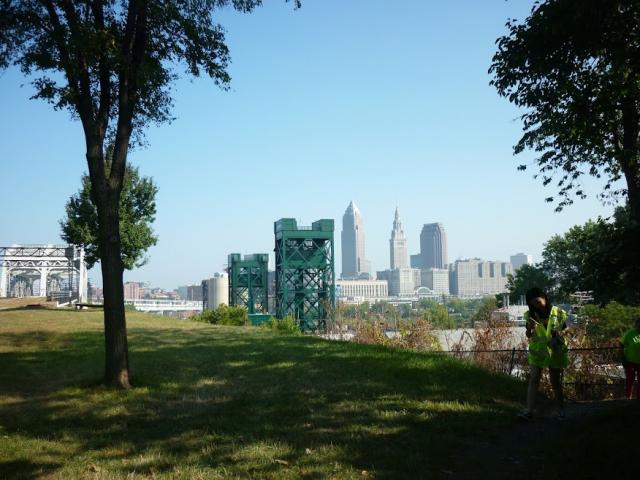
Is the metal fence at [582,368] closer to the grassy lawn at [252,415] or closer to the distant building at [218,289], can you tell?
the grassy lawn at [252,415]

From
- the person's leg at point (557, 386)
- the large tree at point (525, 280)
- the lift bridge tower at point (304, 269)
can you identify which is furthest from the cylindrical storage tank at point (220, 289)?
the person's leg at point (557, 386)

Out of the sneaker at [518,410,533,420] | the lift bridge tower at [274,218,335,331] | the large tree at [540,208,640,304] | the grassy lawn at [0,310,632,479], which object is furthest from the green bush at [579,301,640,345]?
the lift bridge tower at [274,218,335,331]

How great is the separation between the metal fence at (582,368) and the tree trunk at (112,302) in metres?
6.75

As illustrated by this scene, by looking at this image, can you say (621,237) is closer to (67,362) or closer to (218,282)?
(67,362)

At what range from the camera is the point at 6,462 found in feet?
16.3

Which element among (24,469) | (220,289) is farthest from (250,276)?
(220,289)

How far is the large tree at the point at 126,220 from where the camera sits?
3056 cm

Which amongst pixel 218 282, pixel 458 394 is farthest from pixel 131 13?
pixel 218 282

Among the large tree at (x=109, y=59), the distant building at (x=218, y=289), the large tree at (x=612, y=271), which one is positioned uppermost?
the large tree at (x=109, y=59)

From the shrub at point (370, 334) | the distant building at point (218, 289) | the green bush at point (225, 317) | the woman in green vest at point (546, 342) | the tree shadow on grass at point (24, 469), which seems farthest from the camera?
the distant building at point (218, 289)

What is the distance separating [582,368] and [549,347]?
6201 millimetres

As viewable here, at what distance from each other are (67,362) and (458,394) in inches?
312

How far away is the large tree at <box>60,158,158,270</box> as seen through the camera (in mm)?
30562

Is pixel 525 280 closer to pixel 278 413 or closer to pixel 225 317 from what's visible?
pixel 225 317
